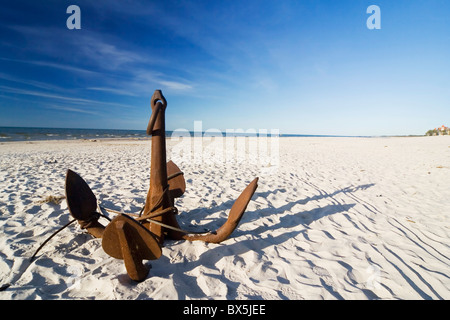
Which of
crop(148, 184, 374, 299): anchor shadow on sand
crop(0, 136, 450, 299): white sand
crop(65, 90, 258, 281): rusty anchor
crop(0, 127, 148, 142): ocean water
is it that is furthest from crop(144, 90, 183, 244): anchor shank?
crop(0, 127, 148, 142): ocean water

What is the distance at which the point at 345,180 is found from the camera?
5438 mm

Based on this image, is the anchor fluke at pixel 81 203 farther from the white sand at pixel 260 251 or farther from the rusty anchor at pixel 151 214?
the white sand at pixel 260 251

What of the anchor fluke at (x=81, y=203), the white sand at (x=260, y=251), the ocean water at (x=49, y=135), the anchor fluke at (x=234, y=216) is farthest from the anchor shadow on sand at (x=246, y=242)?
the ocean water at (x=49, y=135)

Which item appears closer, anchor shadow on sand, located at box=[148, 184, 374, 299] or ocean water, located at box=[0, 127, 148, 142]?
anchor shadow on sand, located at box=[148, 184, 374, 299]

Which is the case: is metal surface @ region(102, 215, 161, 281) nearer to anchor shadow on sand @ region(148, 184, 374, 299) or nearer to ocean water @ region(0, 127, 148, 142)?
anchor shadow on sand @ region(148, 184, 374, 299)

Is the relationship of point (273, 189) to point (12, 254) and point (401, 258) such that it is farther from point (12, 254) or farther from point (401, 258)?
point (12, 254)

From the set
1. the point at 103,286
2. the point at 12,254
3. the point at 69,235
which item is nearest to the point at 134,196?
the point at 69,235

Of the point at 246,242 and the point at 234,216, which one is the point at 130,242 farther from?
the point at 246,242

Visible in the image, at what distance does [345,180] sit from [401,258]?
3731mm

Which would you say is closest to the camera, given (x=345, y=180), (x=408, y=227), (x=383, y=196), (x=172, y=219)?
(x=172, y=219)

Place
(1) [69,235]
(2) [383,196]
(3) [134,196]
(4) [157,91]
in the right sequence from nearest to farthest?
(4) [157,91], (1) [69,235], (3) [134,196], (2) [383,196]

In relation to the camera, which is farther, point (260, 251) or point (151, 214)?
point (260, 251)

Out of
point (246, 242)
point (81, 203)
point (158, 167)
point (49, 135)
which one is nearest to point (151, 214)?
point (158, 167)

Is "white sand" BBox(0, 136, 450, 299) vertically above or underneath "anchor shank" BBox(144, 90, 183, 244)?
underneath
